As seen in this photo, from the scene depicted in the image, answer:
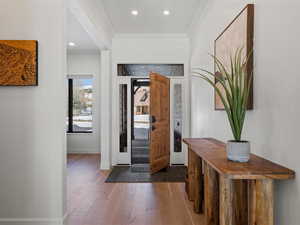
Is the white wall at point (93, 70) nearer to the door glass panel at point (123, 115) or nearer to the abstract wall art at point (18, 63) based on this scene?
the door glass panel at point (123, 115)

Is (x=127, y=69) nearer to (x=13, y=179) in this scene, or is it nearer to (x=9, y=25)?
(x=9, y=25)

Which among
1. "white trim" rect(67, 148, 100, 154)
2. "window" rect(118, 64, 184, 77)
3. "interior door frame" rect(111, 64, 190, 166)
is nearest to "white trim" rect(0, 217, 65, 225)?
"interior door frame" rect(111, 64, 190, 166)

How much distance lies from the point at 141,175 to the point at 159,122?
3.65ft

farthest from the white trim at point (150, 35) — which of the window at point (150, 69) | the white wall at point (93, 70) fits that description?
the white wall at point (93, 70)

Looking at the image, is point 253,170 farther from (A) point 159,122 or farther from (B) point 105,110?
(B) point 105,110

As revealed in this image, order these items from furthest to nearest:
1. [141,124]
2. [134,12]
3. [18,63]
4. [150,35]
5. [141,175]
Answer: [141,124]
[150,35]
[141,175]
[134,12]
[18,63]

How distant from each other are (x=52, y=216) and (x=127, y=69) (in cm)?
352

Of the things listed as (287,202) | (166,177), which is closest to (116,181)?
(166,177)

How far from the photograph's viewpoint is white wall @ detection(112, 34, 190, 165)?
4.82 meters

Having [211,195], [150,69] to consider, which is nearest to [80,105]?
[150,69]

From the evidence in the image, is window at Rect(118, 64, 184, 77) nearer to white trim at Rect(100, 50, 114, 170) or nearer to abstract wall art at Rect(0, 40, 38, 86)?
white trim at Rect(100, 50, 114, 170)

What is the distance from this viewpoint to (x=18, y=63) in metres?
2.12

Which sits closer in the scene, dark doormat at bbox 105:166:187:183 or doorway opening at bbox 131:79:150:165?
dark doormat at bbox 105:166:187:183

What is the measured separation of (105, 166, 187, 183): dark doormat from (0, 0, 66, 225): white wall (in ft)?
5.57
